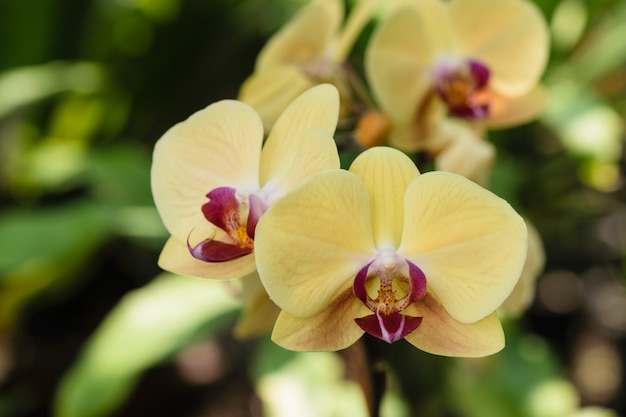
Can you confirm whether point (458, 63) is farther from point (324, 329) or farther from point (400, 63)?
point (324, 329)

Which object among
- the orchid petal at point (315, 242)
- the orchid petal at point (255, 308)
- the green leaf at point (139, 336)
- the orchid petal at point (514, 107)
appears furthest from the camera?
the green leaf at point (139, 336)

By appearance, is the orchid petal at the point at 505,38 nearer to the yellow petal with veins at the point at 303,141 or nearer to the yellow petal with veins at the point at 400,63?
the yellow petal with veins at the point at 400,63

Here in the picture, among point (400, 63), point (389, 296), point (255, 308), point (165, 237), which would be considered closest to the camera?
point (389, 296)

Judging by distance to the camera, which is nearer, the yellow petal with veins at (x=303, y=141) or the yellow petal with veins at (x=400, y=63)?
the yellow petal with veins at (x=303, y=141)

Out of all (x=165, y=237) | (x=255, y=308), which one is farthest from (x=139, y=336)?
(x=255, y=308)

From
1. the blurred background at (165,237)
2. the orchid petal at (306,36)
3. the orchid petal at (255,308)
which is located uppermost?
the orchid petal at (306,36)

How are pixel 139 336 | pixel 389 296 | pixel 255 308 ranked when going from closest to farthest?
pixel 389 296, pixel 255 308, pixel 139 336

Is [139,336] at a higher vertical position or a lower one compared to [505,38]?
lower

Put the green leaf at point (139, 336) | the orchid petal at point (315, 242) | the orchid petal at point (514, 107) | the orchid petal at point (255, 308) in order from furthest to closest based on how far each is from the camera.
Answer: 1. the green leaf at point (139, 336)
2. the orchid petal at point (514, 107)
3. the orchid petal at point (255, 308)
4. the orchid petal at point (315, 242)

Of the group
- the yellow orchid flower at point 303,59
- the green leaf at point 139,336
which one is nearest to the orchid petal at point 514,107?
the yellow orchid flower at point 303,59
